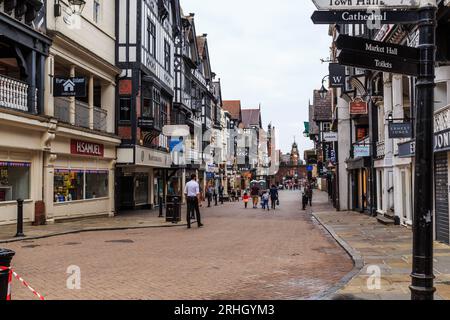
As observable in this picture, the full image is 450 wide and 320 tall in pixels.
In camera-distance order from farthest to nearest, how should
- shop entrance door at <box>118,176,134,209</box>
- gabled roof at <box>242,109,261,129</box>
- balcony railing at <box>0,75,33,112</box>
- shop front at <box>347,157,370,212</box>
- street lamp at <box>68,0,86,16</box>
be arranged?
gabled roof at <box>242,109,261,129</box> < shop entrance door at <box>118,176,134,209</box> < shop front at <box>347,157,370,212</box> < street lamp at <box>68,0,86,16</box> < balcony railing at <box>0,75,33,112</box>

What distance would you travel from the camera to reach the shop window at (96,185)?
23641mm

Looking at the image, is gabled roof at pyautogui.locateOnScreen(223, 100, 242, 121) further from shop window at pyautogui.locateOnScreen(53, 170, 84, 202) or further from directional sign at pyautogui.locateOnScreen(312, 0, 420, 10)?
directional sign at pyautogui.locateOnScreen(312, 0, 420, 10)

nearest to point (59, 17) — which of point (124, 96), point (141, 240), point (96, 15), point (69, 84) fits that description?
point (69, 84)

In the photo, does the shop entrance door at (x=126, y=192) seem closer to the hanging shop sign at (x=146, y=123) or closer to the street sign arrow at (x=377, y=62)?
the hanging shop sign at (x=146, y=123)

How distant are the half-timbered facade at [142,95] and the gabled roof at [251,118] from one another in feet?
230

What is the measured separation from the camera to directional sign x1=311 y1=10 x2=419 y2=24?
5.43 metres

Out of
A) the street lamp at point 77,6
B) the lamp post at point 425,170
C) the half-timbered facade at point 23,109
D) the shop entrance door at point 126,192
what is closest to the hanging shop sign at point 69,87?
the half-timbered facade at point 23,109

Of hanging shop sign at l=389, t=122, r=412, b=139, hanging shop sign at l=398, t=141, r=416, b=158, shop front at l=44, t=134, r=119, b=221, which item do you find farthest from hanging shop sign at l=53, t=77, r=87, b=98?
hanging shop sign at l=398, t=141, r=416, b=158

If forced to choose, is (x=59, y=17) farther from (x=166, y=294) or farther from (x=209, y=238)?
(x=166, y=294)

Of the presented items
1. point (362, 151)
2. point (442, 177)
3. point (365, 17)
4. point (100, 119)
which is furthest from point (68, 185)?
point (365, 17)

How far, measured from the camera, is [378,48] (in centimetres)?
547

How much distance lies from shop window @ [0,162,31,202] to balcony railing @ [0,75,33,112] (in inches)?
77.8

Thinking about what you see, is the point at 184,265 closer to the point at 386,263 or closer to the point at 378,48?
the point at 386,263

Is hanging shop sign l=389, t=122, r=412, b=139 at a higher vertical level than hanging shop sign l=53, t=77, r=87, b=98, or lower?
lower
